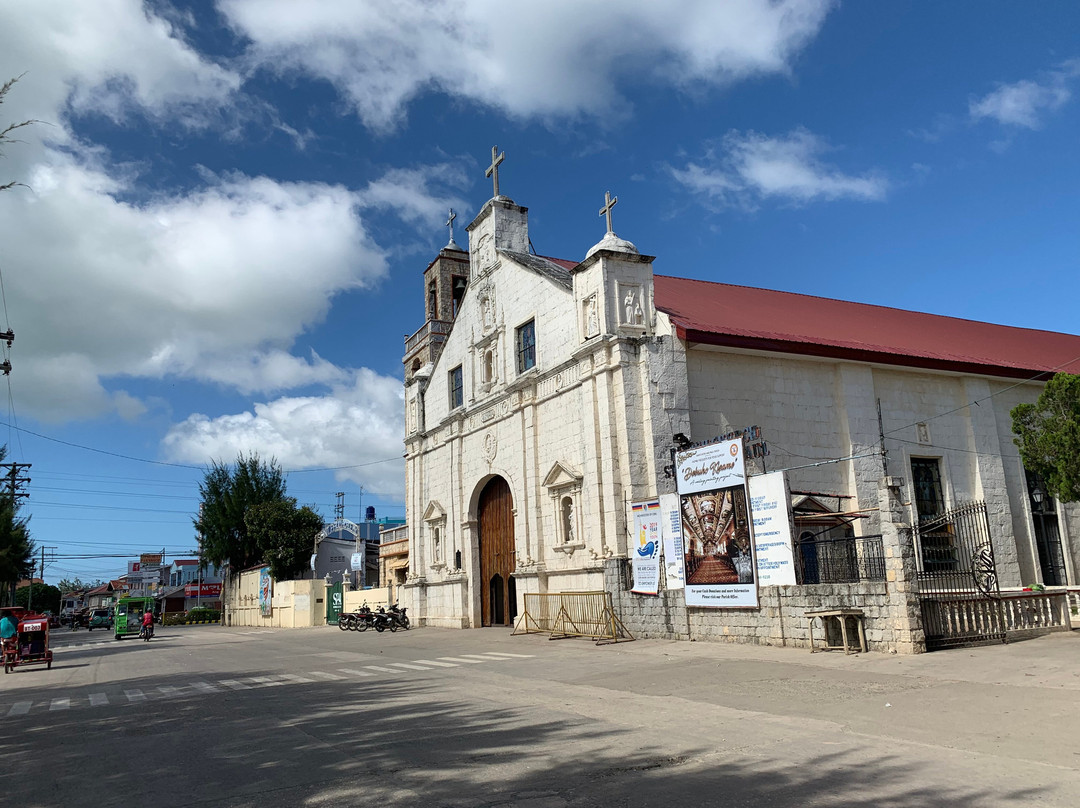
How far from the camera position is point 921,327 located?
30.2 meters

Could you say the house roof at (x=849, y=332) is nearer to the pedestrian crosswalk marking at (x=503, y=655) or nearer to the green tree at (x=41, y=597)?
the pedestrian crosswalk marking at (x=503, y=655)

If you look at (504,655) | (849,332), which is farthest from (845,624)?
(849,332)

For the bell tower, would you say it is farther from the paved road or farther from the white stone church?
the paved road

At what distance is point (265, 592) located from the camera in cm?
4984

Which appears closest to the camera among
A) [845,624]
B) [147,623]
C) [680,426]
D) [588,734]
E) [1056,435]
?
[588,734]

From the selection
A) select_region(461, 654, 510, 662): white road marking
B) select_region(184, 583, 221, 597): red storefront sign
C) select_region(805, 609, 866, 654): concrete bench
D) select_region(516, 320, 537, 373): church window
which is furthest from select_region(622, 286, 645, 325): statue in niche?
select_region(184, 583, 221, 597): red storefront sign

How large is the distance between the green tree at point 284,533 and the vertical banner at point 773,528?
39.7 metres

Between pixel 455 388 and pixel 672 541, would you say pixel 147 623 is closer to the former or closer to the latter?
pixel 455 388

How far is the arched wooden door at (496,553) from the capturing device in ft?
87.8

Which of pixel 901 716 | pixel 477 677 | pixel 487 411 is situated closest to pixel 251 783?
pixel 901 716

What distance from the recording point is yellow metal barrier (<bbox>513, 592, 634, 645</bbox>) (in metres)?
19.4

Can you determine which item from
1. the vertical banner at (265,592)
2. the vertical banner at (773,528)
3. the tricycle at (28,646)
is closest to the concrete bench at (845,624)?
the vertical banner at (773,528)

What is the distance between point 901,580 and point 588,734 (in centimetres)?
762

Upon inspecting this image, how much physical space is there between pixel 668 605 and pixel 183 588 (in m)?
84.6
